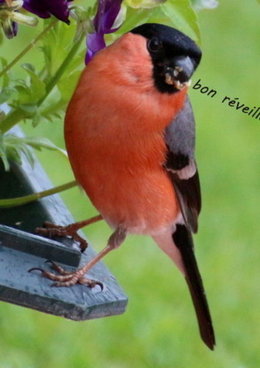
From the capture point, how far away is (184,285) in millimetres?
4508

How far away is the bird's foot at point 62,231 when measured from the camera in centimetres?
212

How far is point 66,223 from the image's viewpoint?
2293 millimetres

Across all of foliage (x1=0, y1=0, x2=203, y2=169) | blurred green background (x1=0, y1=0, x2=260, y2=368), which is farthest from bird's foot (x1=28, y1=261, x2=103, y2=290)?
blurred green background (x1=0, y1=0, x2=260, y2=368)

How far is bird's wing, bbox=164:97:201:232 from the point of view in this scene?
2279 millimetres

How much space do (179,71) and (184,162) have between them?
12.6 inches

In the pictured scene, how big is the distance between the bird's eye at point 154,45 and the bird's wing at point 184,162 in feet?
0.68

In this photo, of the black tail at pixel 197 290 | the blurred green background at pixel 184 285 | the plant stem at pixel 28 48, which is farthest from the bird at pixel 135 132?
the blurred green background at pixel 184 285

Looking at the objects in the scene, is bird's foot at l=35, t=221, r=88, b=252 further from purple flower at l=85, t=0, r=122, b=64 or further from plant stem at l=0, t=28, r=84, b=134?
purple flower at l=85, t=0, r=122, b=64

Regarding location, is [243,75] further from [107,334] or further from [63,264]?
[63,264]

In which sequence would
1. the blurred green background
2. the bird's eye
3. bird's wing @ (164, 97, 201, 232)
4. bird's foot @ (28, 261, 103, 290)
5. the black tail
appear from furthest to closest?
the blurred green background, the black tail, bird's wing @ (164, 97, 201, 232), the bird's eye, bird's foot @ (28, 261, 103, 290)

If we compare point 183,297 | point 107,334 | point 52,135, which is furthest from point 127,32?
point 52,135

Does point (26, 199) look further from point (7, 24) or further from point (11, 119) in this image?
point (7, 24)

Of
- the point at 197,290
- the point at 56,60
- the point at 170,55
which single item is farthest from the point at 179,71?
the point at 197,290

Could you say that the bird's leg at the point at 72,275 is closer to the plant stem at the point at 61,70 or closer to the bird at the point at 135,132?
the bird at the point at 135,132
